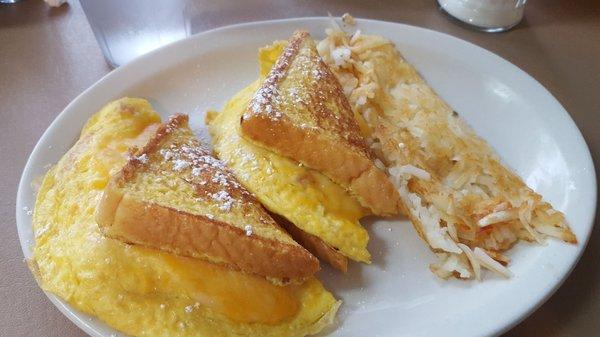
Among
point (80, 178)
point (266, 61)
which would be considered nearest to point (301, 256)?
point (80, 178)

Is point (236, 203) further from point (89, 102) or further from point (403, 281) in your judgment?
point (89, 102)

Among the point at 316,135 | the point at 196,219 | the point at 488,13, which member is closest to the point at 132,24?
the point at 316,135

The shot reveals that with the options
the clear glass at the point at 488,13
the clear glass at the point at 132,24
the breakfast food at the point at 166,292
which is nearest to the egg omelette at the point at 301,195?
the breakfast food at the point at 166,292

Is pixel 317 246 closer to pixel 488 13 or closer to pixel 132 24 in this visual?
pixel 132 24

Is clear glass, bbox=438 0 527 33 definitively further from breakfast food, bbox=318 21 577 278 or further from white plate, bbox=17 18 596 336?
breakfast food, bbox=318 21 577 278

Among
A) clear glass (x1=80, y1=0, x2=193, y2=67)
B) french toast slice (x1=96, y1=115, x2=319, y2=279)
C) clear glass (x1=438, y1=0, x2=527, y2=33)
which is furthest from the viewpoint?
clear glass (x1=438, y1=0, x2=527, y2=33)

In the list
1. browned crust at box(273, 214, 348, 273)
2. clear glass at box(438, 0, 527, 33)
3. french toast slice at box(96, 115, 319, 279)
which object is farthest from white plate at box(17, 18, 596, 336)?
clear glass at box(438, 0, 527, 33)
